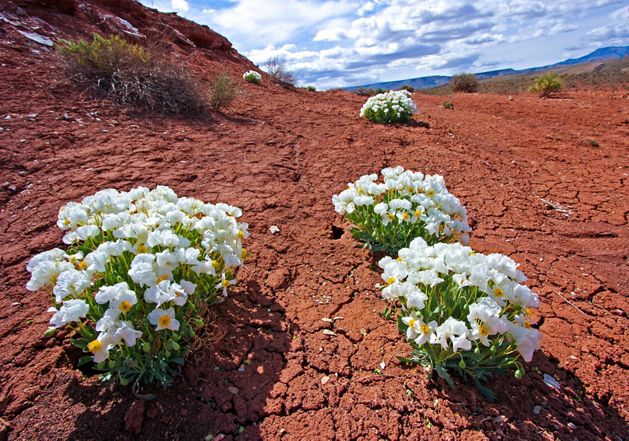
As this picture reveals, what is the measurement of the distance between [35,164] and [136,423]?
3.38m

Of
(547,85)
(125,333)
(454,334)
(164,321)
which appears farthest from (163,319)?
(547,85)

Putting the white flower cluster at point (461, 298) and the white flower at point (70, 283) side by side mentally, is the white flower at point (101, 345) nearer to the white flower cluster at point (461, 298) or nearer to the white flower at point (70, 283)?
the white flower at point (70, 283)

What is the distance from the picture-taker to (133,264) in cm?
180

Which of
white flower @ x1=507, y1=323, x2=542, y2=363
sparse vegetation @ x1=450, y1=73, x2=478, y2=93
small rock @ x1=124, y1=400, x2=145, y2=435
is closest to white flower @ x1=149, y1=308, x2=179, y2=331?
small rock @ x1=124, y1=400, x2=145, y2=435

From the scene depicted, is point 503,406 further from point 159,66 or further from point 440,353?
point 159,66

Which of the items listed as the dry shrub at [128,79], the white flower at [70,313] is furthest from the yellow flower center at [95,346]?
the dry shrub at [128,79]

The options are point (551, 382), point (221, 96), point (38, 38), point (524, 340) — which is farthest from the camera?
point (38, 38)

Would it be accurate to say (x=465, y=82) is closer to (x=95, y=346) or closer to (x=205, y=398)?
(x=205, y=398)

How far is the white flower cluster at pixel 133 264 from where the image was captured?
1.71 meters

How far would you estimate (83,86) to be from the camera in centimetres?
588

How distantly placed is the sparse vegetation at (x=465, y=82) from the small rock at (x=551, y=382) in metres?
15.6

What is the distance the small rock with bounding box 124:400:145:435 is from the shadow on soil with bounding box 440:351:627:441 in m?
1.54

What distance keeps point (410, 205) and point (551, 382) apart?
1.40 meters

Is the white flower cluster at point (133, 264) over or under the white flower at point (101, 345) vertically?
over
